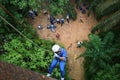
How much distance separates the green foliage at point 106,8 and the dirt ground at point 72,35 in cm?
71

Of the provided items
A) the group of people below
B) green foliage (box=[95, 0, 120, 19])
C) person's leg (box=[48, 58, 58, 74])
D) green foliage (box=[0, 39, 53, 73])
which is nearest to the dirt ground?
the group of people below

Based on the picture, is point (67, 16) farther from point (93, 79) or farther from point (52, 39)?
point (93, 79)

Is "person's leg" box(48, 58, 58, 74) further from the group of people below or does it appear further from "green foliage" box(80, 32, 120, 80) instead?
the group of people below

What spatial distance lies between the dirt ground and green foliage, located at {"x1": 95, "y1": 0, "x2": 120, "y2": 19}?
0.71 meters

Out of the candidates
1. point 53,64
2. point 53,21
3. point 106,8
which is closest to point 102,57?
point 53,64

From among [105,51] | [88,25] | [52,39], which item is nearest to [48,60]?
[52,39]

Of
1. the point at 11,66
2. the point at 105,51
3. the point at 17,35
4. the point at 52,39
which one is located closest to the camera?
the point at 11,66

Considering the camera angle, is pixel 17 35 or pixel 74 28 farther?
pixel 74 28

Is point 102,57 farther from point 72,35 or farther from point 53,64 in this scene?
point 72,35

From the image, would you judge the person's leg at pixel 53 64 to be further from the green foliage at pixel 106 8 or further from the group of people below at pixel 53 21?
the green foliage at pixel 106 8

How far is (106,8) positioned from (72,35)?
1686 millimetres

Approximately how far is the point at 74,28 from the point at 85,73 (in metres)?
1.97

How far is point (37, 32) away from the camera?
9.88 metres

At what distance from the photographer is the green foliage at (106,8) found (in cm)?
920
